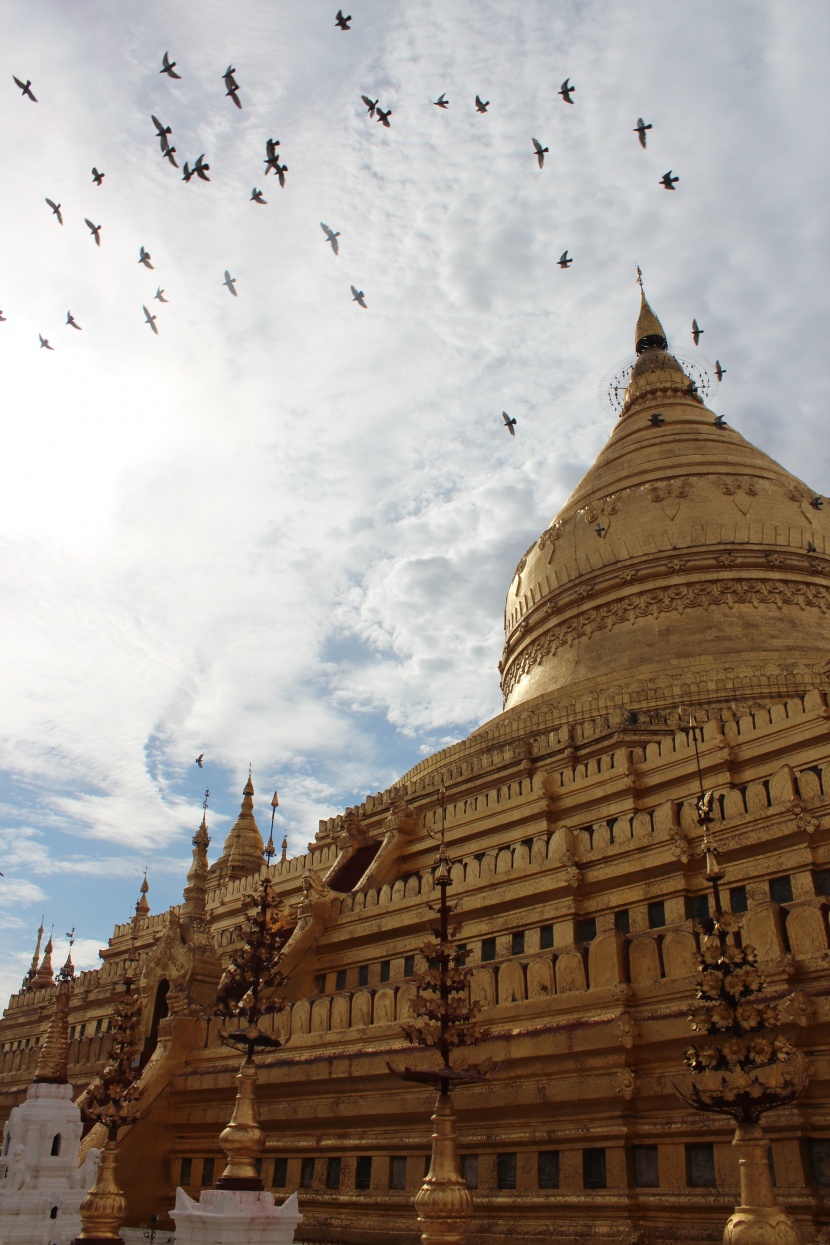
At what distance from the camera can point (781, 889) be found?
14852 millimetres

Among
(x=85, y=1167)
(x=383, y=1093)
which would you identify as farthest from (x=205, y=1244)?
(x=85, y=1167)

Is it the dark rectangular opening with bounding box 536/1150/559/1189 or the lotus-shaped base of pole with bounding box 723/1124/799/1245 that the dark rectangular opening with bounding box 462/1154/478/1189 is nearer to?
the dark rectangular opening with bounding box 536/1150/559/1189

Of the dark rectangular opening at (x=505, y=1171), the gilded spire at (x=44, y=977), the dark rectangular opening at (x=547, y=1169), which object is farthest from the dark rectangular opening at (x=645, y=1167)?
the gilded spire at (x=44, y=977)

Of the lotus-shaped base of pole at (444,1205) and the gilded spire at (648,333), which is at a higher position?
the gilded spire at (648,333)

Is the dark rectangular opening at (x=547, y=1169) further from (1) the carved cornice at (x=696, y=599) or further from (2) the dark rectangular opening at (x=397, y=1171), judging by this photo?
(1) the carved cornice at (x=696, y=599)

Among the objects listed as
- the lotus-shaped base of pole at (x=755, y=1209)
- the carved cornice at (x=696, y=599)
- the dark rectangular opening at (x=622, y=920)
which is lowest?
the lotus-shaped base of pole at (x=755, y=1209)

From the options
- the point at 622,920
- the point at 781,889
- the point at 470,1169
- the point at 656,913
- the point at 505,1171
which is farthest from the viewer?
the point at 622,920

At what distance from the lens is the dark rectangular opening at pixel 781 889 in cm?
1473

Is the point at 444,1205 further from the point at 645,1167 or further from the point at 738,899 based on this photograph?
the point at 738,899

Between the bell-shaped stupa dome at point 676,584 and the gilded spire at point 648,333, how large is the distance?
1156 cm

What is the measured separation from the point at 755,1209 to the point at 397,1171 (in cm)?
785

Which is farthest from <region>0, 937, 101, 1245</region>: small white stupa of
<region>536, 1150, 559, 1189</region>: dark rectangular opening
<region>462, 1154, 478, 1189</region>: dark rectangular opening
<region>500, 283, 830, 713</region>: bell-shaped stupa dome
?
<region>500, 283, 830, 713</region>: bell-shaped stupa dome

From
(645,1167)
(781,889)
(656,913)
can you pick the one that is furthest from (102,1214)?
(781,889)

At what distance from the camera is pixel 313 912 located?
2161cm
